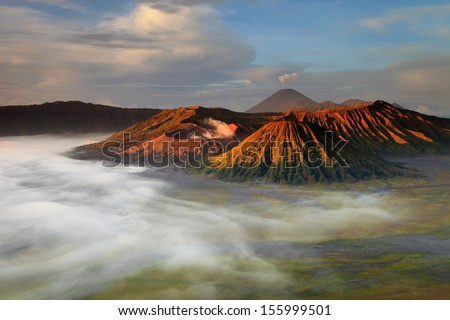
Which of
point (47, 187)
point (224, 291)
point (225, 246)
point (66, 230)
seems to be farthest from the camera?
point (47, 187)

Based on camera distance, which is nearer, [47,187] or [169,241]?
[169,241]

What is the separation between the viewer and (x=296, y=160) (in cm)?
14588

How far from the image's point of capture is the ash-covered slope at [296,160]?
141750 mm

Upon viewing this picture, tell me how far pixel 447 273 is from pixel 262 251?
24.2m

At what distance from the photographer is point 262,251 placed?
227 feet

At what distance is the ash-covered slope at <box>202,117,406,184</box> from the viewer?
14175 centimetres

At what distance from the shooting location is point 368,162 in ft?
493

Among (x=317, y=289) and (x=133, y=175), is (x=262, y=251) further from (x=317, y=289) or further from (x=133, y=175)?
(x=133, y=175)


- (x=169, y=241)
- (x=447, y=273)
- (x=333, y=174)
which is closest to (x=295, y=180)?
(x=333, y=174)

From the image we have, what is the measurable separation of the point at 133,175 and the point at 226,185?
1490 inches

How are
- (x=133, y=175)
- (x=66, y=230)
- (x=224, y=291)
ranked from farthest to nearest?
(x=133, y=175) < (x=66, y=230) < (x=224, y=291)

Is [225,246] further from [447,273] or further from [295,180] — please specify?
[295,180]

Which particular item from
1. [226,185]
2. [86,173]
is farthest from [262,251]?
[86,173]

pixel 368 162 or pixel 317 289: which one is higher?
pixel 368 162
